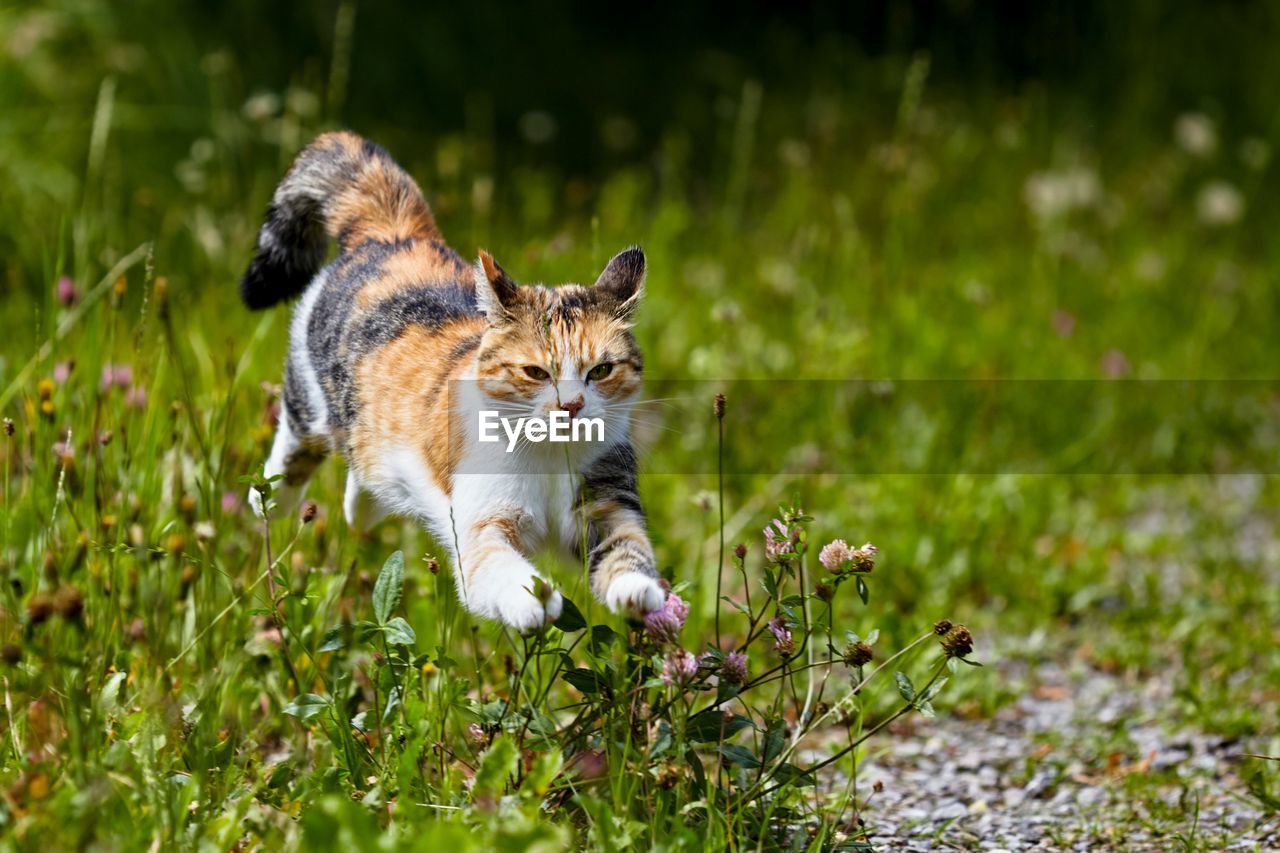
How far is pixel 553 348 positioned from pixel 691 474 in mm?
2220

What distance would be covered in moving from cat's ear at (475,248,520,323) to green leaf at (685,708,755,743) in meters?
0.67

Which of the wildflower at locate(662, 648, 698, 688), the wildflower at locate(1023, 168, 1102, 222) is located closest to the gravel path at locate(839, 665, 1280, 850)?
the wildflower at locate(662, 648, 698, 688)

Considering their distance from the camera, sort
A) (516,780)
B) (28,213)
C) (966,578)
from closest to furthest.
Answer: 1. (516,780)
2. (966,578)
3. (28,213)

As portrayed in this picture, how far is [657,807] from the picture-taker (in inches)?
79.4

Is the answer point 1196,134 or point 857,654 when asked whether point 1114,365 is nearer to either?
point 1196,134

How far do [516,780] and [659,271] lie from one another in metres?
2.82

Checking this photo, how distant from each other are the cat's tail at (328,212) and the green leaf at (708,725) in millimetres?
949

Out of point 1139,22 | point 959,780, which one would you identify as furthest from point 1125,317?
point 959,780

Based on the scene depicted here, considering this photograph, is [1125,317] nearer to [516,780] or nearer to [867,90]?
[867,90]

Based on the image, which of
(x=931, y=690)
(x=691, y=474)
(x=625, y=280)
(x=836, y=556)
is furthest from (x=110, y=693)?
(x=691, y=474)

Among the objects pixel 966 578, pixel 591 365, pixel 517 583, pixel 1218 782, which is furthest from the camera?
pixel 966 578

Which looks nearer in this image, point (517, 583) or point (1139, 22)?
point (517, 583)

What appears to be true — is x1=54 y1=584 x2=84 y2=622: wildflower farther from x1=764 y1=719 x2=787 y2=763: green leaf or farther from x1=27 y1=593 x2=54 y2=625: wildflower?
x1=764 y1=719 x2=787 y2=763: green leaf

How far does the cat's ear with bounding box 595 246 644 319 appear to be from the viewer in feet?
6.56
